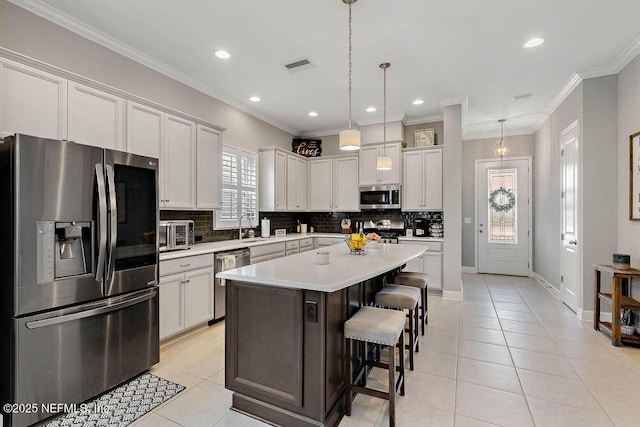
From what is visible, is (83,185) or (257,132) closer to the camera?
(83,185)

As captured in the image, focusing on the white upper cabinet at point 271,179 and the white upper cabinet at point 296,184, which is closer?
the white upper cabinet at point 271,179

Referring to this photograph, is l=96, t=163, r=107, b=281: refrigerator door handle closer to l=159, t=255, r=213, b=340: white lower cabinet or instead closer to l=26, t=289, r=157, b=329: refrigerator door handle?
l=26, t=289, r=157, b=329: refrigerator door handle

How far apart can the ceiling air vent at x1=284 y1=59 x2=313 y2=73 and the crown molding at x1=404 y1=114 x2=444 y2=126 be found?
2.64 meters

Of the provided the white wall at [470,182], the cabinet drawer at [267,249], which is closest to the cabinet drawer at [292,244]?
the cabinet drawer at [267,249]

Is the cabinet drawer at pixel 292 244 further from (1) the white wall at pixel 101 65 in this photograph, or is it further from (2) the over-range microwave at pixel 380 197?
(1) the white wall at pixel 101 65

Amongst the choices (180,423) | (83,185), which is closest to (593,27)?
(83,185)

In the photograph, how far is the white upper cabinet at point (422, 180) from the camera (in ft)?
16.6

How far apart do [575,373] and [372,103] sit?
4.01 m

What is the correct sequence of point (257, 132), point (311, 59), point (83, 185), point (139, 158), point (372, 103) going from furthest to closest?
1. point (257, 132)
2. point (372, 103)
3. point (311, 59)
4. point (139, 158)
5. point (83, 185)

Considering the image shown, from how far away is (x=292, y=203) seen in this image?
570 centimetres

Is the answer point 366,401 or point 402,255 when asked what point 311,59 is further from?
point 366,401

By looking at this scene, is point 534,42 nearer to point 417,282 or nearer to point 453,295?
point 417,282

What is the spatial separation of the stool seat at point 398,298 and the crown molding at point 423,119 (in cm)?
374

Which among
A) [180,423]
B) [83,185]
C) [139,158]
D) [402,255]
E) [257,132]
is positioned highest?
[257,132]
